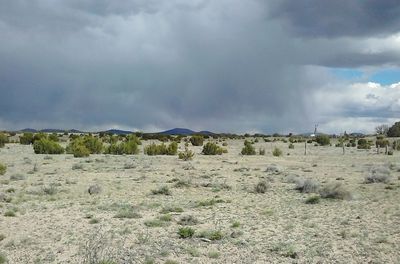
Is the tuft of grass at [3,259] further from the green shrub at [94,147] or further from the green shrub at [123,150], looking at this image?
the green shrub at [94,147]

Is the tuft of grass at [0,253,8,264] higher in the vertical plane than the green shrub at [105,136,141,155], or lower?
Result: lower

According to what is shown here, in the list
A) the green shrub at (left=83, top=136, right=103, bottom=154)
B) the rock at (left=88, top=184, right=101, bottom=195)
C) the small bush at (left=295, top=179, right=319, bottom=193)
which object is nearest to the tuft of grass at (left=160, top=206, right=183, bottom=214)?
the rock at (left=88, top=184, right=101, bottom=195)

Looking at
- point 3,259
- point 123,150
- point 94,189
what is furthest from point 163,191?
point 123,150

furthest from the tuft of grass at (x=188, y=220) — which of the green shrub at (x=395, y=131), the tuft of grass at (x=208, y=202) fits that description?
the green shrub at (x=395, y=131)

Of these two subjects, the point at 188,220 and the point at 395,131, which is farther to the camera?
the point at 395,131

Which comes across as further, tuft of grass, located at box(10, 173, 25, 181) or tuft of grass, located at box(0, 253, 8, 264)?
tuft of grass, located at box(10, 173, 25, 181)

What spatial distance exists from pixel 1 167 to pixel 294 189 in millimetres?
17703

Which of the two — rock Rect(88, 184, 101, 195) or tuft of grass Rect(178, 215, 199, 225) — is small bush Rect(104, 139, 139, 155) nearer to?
rock Rect(88, 184, 101, 195)

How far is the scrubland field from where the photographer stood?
14406 millimetres

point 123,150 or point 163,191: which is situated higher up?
point 123,150

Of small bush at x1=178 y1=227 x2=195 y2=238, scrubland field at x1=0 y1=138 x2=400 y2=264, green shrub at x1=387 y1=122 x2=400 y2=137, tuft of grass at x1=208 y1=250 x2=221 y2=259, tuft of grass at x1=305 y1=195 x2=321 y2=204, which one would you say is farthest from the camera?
green shrub at x1=387 y1=122 x2=400 y2=137

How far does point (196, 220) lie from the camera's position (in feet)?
60.0

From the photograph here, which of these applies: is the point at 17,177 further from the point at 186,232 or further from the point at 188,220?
the point at 186,232

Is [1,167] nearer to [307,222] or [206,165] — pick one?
[206,165]
